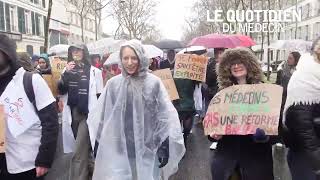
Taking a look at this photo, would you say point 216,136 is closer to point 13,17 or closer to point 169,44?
point 169,44

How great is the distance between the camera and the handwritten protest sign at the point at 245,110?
10.6ft

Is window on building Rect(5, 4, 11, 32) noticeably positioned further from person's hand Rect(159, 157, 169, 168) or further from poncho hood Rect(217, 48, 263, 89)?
poncho hood Rect(217, 48, 263, 89)

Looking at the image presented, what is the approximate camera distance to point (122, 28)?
48.6m

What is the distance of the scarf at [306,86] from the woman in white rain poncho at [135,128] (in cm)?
99

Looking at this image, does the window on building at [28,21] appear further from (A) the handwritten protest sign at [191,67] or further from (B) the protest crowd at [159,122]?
(B) the protest crowd at [159,122]

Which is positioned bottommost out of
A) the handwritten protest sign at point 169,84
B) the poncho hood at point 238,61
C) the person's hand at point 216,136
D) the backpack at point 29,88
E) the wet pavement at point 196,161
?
the wet pavement at point 196,161

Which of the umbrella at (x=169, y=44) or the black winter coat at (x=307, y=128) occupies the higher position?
the umbrella at (x=169, y=44)

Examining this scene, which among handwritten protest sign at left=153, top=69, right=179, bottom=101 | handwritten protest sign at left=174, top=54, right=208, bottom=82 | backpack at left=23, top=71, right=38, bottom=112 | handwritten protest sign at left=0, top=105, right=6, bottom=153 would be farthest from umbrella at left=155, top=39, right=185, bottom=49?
handwritten protest sign at left=0, top=105, right=6, bottom=153

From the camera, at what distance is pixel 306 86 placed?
3.10m

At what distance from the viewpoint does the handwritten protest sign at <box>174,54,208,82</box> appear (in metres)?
7.21

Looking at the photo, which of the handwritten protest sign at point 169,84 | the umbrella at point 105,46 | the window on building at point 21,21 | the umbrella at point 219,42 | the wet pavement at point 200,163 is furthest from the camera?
the window on building at point 21,21

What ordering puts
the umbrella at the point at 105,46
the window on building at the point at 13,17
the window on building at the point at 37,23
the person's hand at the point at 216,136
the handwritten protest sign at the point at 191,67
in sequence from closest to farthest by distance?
1. the person's hand at the point at 216,136
2. the handwritten protest sign at the point at 191,67
3. the umbrella at the point at 105,46
4. the window on building at the point at 13,17
5. the window on building at the point at 37,23

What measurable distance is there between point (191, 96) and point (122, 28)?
138 ft

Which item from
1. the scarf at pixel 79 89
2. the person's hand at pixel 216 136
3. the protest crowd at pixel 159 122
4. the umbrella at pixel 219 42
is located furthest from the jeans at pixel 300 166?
the umbrella at pixel 219 42
